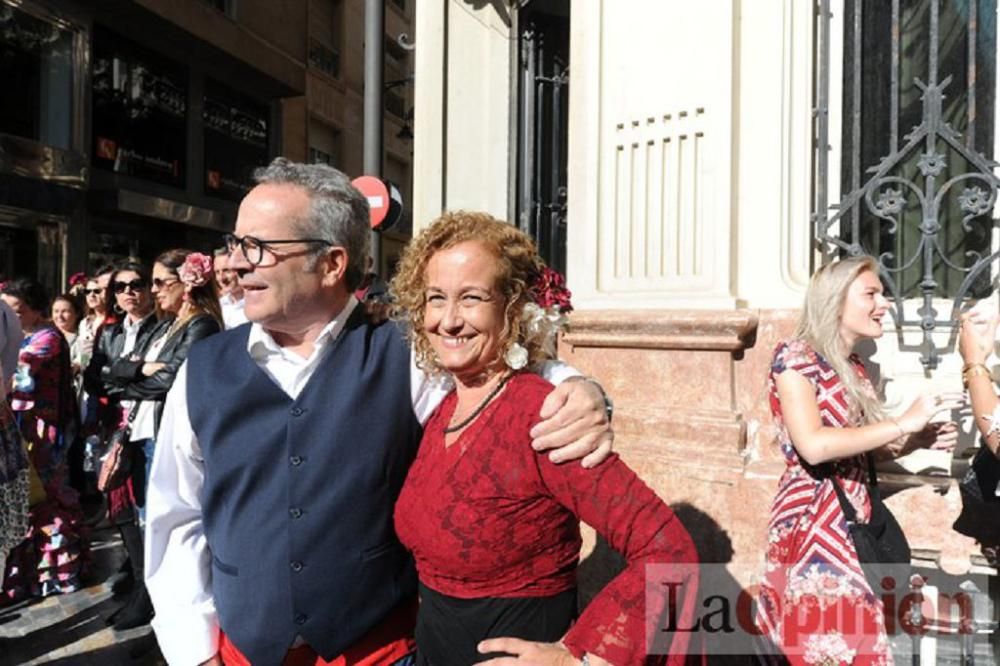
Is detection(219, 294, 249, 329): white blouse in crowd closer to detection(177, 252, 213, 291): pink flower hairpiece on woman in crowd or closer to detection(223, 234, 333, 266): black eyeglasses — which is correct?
detection(177, 252, 213, 291): pink flower hairpiece on woman in crowd

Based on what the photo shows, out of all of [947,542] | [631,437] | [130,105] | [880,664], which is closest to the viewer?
[880,664]

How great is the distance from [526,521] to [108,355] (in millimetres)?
4326

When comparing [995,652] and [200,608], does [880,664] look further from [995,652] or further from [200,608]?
[200,608]

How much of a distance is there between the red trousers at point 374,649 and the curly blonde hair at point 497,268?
648 mm

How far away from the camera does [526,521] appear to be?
68.5 inches

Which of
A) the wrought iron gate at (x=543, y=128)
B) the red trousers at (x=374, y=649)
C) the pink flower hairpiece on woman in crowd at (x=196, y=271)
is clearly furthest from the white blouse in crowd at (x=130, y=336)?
the red trousers at (x=374, y=649)

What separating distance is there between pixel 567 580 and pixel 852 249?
269cm

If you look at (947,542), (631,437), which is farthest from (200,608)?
(947,542)

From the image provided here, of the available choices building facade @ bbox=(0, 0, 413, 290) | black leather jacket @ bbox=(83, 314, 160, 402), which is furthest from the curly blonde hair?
building facade @ bbox=(0, 0, 413, 290)

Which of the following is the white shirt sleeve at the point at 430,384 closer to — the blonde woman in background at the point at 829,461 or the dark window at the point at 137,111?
the blonde woman in background at the point at 829,461

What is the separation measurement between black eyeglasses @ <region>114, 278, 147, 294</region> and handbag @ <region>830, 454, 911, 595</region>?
421cm

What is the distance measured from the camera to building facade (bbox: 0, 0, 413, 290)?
13039mm

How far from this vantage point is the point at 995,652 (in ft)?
11.1

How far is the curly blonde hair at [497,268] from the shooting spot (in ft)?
6.05
